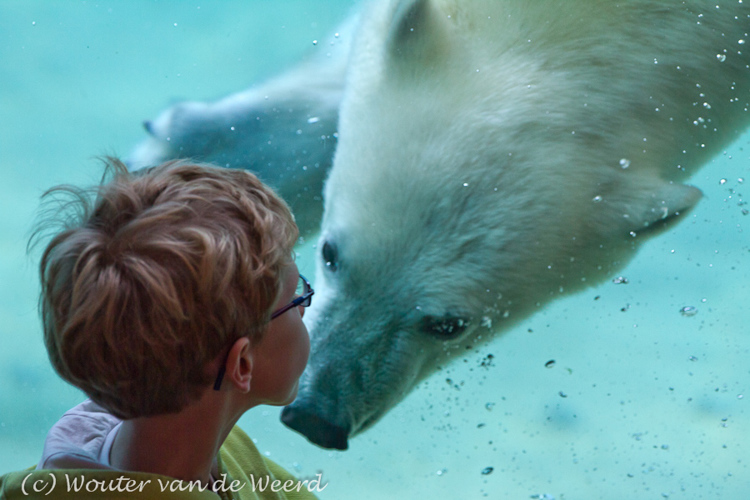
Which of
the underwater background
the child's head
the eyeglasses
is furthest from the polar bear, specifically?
the child's head

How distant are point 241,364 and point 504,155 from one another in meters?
0.77

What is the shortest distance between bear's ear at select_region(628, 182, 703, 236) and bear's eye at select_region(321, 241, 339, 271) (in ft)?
1.90

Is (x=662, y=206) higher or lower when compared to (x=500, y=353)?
higher

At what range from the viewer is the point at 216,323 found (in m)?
0.51

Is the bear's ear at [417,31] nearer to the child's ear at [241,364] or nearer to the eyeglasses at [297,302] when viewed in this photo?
the eyeglasses at [297,302]

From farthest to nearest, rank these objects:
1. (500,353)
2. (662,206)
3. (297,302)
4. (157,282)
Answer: (500,353)
(662,206)
(297,302)
(157,282)

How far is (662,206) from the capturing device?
45.3 inches

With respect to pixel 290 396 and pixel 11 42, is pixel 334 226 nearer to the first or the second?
pixel 290 396

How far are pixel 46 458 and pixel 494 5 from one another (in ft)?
3.51

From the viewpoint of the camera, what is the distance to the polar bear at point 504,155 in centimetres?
118

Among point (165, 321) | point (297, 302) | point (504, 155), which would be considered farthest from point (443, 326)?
point (165, 321)

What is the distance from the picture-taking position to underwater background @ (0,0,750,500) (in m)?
1.44

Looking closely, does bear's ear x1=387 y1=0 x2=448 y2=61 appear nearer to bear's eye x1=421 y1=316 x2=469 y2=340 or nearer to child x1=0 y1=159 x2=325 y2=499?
bear's eye x1=421 y1=316 x2=469 y2=340

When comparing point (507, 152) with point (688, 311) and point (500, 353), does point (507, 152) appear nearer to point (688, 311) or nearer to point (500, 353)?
point (500, 353)
